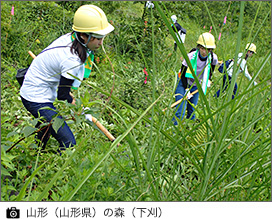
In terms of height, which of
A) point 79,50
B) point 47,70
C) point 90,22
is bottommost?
point 47,70

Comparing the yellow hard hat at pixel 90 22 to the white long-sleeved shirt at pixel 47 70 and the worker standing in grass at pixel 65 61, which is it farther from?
the white long-sleeved shirt at pixel 47 70

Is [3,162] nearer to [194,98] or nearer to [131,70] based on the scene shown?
[131,70]

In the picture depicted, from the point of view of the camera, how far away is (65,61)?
1.94 m

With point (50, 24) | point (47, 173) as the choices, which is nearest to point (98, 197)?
point (47, 173)

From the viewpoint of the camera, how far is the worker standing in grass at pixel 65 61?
1935 millimetres

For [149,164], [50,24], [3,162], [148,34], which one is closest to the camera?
[149,164]

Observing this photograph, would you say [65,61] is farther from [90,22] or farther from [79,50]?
[90,22]

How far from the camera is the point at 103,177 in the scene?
1.25 meters

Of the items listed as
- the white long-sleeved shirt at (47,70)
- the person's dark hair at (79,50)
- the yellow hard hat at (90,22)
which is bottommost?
the white long-sleeved shirt at (47,70)

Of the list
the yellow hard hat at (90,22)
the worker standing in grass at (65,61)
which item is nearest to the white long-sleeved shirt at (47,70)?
the worker standing in grass at (65,61)

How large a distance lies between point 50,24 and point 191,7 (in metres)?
2.41

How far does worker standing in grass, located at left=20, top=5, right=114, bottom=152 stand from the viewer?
6.35 feet

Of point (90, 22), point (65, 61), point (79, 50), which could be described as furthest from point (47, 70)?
point (90, 22)

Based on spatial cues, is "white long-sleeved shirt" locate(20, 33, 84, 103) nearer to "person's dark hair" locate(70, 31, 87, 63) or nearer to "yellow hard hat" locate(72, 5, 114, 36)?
"person's dark hair" locate(70, 31, 87, 63)
